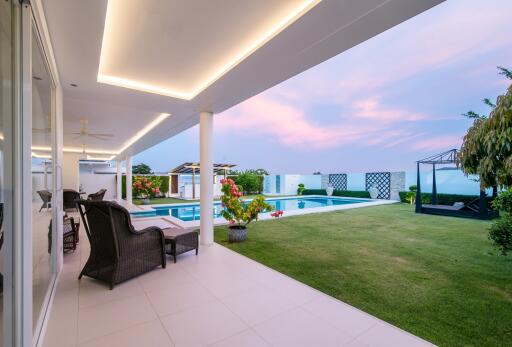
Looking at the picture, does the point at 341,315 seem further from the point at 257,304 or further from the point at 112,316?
the point at 112,316

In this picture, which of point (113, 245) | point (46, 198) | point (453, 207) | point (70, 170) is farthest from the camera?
point (70, 170)

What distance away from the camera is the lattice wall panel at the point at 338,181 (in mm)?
17906

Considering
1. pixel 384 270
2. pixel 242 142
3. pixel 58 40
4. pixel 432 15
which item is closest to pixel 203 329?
pixel 384 270

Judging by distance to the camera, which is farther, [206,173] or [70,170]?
[70,170]

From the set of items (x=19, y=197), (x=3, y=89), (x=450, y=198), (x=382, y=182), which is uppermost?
(x=3, y=89)

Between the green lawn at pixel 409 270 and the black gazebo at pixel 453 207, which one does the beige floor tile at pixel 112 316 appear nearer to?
the green lawn at pixel 409 270

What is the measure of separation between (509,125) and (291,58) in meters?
2.07

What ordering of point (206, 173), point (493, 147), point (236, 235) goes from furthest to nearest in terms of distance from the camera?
point (236, 235) < point (206, 173) < point (493, 147)

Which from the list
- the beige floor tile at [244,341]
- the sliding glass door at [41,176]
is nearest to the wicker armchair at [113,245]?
the sliding glass door at [41,176]

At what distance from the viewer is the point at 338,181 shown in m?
18.3

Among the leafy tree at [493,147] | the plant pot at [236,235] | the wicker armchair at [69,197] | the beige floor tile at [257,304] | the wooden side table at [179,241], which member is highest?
the leafy tree at [493,147]

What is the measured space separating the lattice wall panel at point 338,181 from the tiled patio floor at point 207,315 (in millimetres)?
15797

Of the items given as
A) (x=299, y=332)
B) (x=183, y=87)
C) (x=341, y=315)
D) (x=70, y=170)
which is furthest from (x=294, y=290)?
(x=70, y=170)

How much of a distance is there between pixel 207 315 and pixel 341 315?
1.38 metres
